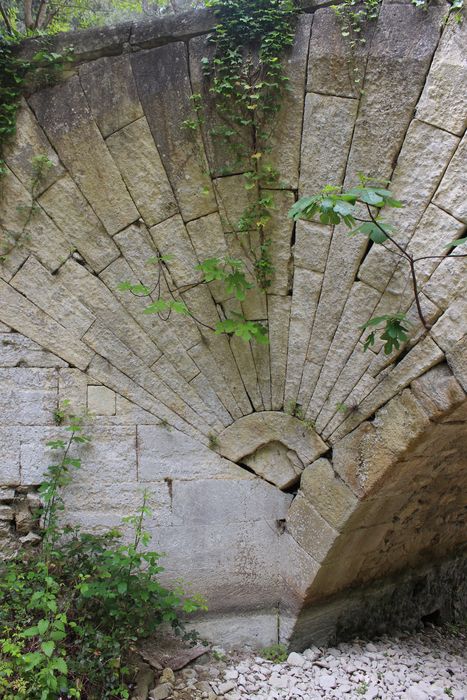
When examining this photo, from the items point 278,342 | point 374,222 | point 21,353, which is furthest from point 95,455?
point 374,222

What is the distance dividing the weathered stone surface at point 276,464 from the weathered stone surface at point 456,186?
1.53 metres

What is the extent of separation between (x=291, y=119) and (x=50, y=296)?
1571 millimetres

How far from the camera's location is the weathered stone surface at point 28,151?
3.34 meters

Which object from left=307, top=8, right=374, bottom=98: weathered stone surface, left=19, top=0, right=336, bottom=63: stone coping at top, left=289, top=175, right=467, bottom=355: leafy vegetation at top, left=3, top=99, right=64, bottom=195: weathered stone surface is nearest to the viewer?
left=289, top=175, right=467, bottom=355: leafy vegetation at top

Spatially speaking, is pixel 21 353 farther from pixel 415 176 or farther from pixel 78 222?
pixel 415 176

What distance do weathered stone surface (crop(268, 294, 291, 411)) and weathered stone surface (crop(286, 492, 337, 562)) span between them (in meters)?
0.56

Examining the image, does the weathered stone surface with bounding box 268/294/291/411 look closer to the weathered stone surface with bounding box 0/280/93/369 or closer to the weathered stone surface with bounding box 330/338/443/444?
the weathered stone surface with bounding box 330/338/443/444

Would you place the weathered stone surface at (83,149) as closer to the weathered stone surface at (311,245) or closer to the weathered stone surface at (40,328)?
the weathered stone surface at (40,328)

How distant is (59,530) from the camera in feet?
11.4

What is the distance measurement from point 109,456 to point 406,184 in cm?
209

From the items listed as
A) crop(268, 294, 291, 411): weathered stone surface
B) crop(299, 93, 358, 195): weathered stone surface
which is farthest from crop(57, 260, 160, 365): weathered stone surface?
crop(299, 93, 358, 195): weathered stone surface

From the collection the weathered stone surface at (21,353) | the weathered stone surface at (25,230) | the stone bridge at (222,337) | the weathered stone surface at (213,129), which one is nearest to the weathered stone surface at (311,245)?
the stone bridge at (222,337)

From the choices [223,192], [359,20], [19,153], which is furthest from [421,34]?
[19,153]

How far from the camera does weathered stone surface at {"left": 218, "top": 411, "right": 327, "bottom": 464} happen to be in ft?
Answer: 11.2
